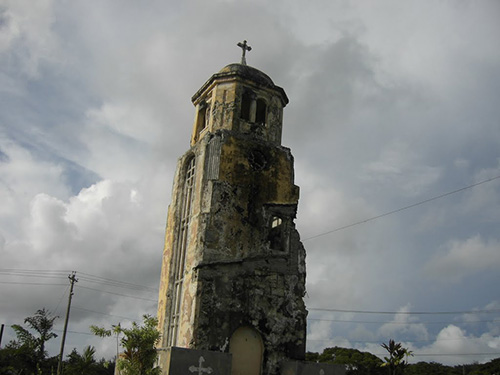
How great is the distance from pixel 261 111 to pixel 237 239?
595 cm

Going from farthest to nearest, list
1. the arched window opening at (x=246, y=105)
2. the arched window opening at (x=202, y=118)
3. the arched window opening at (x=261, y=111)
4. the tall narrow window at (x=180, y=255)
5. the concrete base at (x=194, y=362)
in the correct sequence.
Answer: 1. the arched window opening at (x=202, y=118)
2. the arched window opening at (x=261, y=111)
3. the arched window opening at (x=246, y=105)
4. the tall narrow window at (x=180, y=255)
5. the concrete base at (x=194, y=362)

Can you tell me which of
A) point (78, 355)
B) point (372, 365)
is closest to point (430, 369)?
point (372, 365)

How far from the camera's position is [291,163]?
19.0 meters

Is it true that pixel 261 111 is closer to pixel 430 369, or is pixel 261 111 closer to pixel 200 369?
pixel 200 369

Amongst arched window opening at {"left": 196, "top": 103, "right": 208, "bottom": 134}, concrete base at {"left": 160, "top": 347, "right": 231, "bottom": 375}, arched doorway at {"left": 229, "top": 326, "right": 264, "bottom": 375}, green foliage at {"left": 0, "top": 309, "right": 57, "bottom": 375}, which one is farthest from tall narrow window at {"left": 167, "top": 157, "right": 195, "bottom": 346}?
green foliage at {"left": 0, "top": 309, "right": 57, "bottom": 375}

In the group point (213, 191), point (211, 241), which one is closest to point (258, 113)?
point (213, 191)

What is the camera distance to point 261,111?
792 inches

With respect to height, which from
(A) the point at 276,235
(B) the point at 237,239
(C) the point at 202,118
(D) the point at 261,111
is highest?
(D) the point at 261,111

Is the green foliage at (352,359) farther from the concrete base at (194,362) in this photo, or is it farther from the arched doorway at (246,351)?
the concrete base at (194,362)

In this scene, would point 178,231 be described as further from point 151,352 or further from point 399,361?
point 399,361

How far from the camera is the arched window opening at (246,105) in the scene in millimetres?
19586

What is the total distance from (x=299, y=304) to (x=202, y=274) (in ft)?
12.4

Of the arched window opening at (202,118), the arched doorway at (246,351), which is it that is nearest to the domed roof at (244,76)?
the arched window opening at (202,118)

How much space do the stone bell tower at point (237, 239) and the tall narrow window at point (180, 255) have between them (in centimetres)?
4
